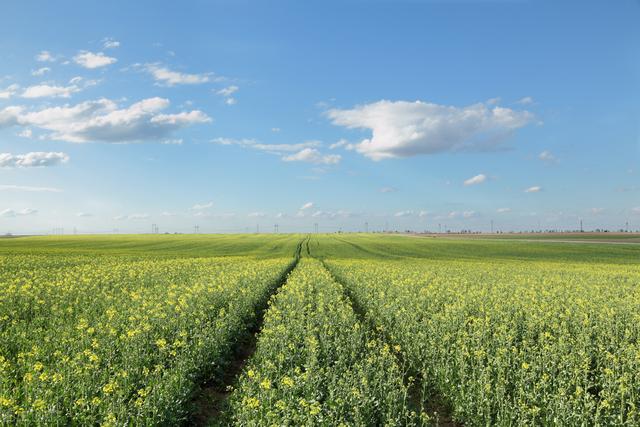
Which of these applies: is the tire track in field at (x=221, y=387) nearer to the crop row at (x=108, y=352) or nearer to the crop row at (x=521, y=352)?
the crop row at (x=108, y=352)

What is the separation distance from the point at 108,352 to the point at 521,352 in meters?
9.74

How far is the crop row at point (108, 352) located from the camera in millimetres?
7074

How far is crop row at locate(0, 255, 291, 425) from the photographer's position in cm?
707

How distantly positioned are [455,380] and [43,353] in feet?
31.3

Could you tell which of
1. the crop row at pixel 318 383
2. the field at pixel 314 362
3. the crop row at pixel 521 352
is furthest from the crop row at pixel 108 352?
the crop row at pixel 521 352

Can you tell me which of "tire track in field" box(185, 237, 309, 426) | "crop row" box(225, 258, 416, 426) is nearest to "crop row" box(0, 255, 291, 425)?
"tire track in field" box(185, 237, 309, 426)

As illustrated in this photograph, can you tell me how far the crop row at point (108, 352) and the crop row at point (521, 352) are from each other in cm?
533

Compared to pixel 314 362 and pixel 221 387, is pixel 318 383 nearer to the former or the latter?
pixel 314 362

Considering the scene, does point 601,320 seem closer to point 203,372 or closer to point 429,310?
point 429,310

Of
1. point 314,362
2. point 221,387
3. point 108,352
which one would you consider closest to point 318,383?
point 314,362

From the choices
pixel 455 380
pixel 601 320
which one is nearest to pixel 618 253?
pixel 601 320

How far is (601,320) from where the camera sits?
14.4 meters

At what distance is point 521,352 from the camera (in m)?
10.1

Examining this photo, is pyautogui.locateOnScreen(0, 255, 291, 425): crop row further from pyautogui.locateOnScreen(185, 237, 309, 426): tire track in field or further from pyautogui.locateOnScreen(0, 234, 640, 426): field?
pyautogui.locateOnScreen(185, 237, 309, 426): tire track in field
